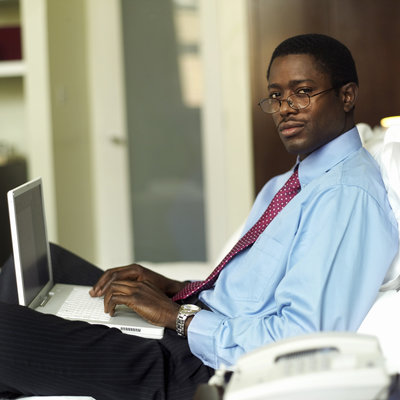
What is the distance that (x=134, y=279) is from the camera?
1791 millimetres

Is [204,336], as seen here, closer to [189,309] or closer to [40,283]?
[189,309]

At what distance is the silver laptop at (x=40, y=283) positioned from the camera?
1.52 m

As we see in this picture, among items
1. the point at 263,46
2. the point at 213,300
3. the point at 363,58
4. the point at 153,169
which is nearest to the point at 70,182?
the point at 153,169

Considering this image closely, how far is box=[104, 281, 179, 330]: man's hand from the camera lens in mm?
1502

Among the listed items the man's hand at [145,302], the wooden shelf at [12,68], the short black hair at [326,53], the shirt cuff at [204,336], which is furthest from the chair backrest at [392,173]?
the wooden shelf at [12,68]

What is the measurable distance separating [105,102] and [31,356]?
2807mm

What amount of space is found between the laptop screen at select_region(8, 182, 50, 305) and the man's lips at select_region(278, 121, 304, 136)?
2.12 ft

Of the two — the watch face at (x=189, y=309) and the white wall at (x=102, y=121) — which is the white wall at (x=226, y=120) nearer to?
the white wall at (x=102, y=121)

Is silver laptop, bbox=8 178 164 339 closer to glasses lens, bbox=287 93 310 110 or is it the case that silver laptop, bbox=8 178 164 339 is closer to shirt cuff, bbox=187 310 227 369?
shirt cuff, bbox=187 310 227 369

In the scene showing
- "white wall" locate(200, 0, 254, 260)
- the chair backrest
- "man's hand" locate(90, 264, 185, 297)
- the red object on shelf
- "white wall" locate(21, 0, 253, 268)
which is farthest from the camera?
the red object on shelf

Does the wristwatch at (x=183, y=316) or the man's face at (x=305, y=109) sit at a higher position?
the man's face at (x=305, y=109)

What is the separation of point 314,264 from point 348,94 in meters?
0.46

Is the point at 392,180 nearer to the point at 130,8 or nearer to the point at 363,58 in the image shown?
the point at 363,58

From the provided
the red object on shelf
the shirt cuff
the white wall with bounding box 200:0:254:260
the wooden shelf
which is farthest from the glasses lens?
the red object on shelf
